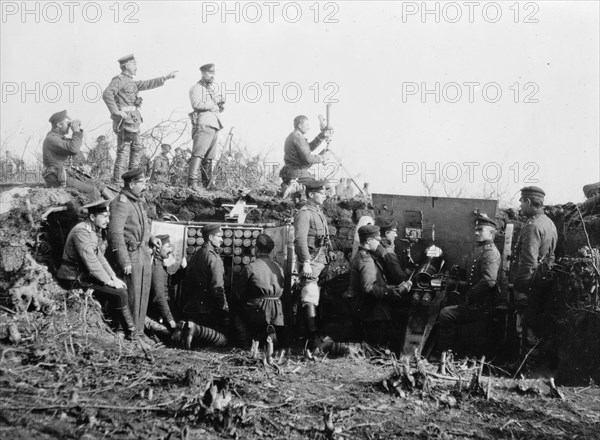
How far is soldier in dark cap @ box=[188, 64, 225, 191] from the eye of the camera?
10914mm

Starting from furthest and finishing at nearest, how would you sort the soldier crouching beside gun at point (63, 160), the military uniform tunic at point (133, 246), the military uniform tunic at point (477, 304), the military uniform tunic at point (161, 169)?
the military uniform tunic at point (161, 169)
the soldier crouching beside gun at point (63, 160)
the military uniform tunic at point (477, 304)
the military uniform tunic at point (133, 246)

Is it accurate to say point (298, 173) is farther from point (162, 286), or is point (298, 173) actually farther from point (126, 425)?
point (126, 425)

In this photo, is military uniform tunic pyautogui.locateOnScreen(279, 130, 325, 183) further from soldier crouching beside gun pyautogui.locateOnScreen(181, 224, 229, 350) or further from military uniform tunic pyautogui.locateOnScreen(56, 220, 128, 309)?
military uniform tunic pyautogui.locateOnScreen(56, 220, 128, 309)

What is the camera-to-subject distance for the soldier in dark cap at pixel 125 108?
33.8 ft

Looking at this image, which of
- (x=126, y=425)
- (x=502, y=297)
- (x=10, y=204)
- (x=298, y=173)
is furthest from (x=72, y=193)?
(x=502, y=297)

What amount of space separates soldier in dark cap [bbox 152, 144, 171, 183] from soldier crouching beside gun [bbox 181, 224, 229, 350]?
395cm

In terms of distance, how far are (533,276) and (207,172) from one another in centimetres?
576

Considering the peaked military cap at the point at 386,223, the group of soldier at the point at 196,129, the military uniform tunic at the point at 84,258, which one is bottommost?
the military uniform tunic at the point at 84,258

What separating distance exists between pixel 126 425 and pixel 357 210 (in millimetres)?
7175

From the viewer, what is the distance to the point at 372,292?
825 centimetres

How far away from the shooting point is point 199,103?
10.9 metres

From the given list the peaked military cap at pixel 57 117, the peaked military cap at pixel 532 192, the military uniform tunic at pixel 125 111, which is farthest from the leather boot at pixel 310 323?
the peaked military cap at pixel 57 117

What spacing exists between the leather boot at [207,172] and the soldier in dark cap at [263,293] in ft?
10.3

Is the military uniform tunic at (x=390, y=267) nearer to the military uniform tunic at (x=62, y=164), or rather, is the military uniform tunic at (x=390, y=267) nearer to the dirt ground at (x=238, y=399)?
the dirt ground at (x=238, y=399)
